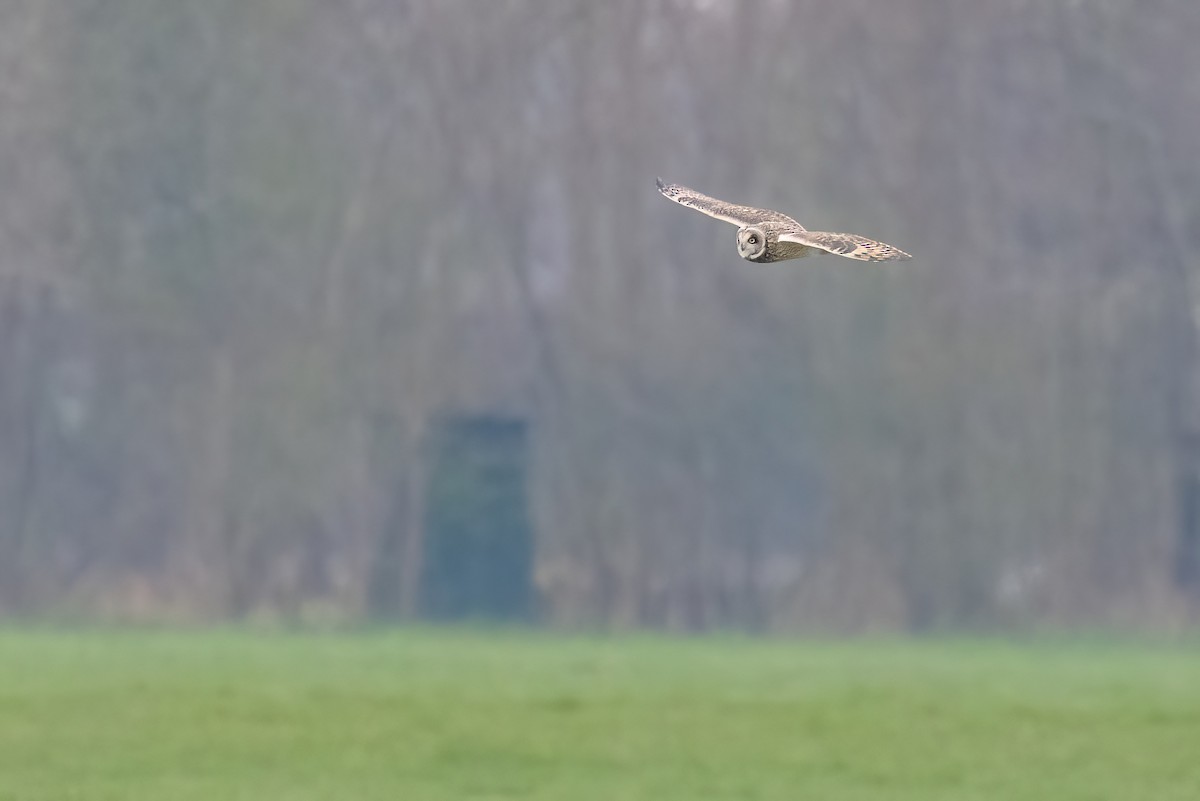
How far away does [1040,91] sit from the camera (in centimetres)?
2358

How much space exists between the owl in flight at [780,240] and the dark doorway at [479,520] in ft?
53.0

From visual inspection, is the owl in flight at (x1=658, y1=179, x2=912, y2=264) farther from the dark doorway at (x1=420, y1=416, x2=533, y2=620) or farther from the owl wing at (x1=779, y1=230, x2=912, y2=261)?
the dark doorway at (x1=420, y1=416, x2=533, y2=620)

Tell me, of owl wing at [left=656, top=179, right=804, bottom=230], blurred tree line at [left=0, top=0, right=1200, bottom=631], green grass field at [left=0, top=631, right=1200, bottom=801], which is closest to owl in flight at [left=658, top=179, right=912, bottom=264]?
owl wing at [left=656, top=179, right=804, bottom=230]

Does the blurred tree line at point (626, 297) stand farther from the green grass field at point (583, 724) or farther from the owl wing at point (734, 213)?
the owl wing at point (734, 213)

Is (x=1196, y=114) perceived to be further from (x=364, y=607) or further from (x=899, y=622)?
(x=364, y=607)

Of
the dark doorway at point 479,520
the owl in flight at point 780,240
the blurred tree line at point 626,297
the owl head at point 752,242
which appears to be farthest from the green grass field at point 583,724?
the owl head at point 752,242

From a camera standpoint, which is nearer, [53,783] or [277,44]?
[53,783]

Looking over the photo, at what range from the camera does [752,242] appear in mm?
6992

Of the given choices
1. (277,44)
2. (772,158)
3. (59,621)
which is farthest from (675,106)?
(59,621)

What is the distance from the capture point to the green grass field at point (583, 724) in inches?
445

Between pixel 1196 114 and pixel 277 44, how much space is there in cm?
1001

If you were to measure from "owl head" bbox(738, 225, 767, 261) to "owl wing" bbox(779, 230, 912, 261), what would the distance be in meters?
0.11

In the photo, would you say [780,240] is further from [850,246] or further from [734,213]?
[734,213]

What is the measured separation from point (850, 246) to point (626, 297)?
17.5m
